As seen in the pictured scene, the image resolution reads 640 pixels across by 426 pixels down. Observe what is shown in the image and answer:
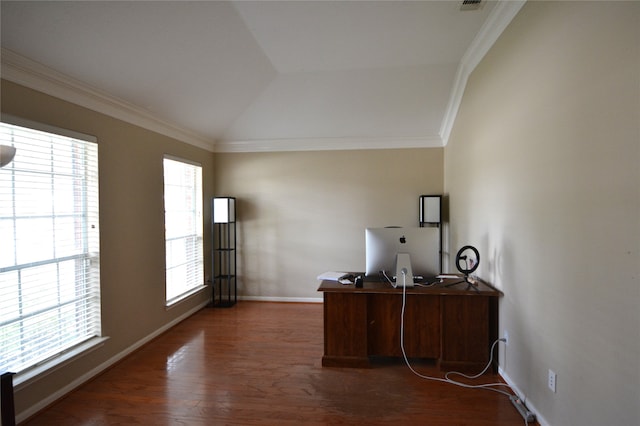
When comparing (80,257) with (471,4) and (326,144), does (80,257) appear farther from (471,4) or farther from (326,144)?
(471,4)

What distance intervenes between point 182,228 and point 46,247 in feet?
5.97

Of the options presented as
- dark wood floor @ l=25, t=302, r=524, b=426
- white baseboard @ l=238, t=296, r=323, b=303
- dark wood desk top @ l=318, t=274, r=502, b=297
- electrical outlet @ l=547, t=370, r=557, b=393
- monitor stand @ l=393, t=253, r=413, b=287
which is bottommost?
dark wood floor @ l=25, t=302, r=524, b=426

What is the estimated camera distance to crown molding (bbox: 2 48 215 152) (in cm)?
206

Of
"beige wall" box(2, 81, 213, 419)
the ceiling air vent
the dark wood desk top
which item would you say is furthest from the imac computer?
"beige wall" box(2, 81, 213, 419)

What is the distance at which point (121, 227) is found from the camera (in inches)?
118

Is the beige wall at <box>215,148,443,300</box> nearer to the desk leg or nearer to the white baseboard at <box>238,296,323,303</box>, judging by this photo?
the white baseboard at <box>238,296,323,303</box>

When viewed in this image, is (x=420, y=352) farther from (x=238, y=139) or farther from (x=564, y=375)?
(x=238, y=139)

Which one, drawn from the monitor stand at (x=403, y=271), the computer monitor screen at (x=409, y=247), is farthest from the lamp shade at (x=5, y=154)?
the monitor stand at (x=403, y=271)

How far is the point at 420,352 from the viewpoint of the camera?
2.83 metres

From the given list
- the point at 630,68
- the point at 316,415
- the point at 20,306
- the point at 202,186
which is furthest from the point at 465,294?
the point at 202,186

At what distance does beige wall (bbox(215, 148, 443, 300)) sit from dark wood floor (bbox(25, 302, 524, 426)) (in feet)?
5.24

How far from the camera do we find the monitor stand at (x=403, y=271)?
9.09ft

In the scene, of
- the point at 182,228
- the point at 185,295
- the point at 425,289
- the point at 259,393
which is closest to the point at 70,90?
the point at 182,228

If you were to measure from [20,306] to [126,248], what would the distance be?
0.96 m
